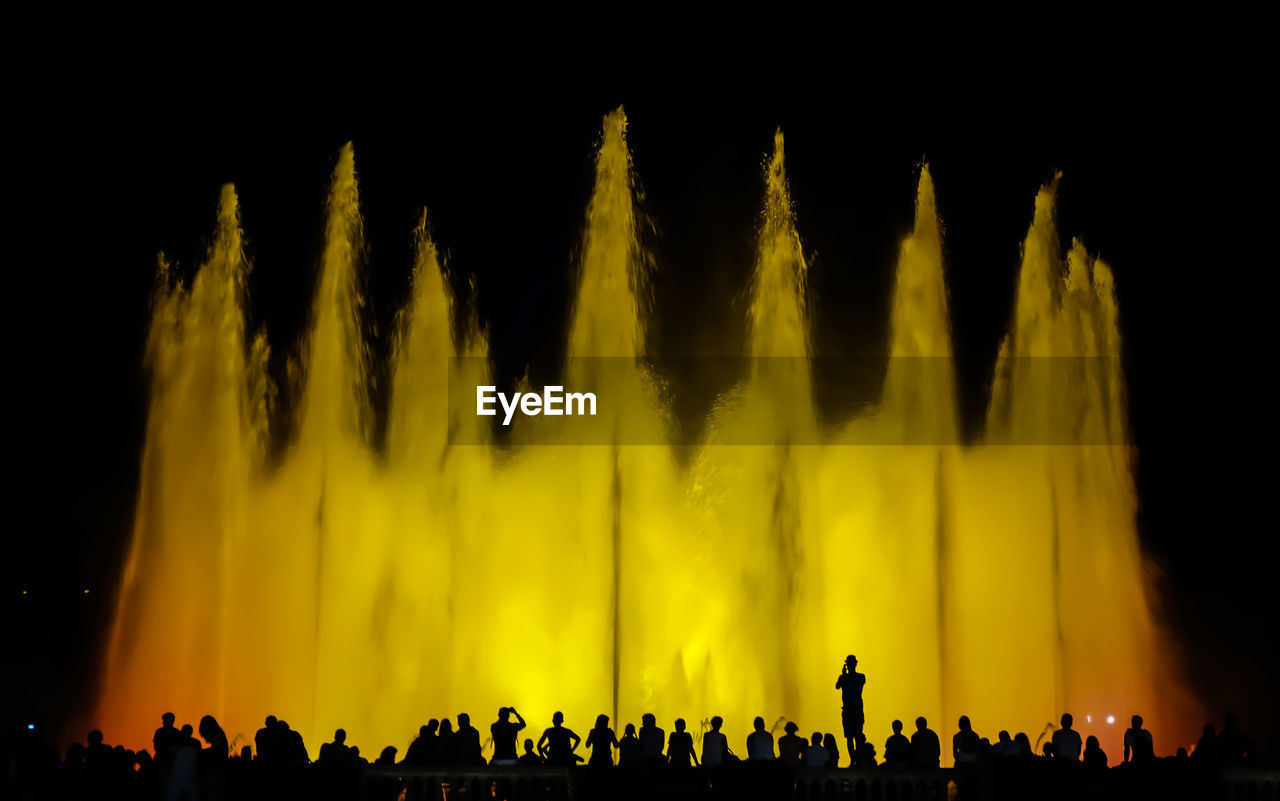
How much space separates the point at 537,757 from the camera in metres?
24.0

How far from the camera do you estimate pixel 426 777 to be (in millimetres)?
21406

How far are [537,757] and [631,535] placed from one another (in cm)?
1560

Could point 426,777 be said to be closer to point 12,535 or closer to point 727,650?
point 727,650

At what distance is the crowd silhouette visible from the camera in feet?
66.1

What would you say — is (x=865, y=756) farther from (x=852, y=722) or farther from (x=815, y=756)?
Result: (x=852, y=722)

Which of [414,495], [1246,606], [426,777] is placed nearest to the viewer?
[426,777]

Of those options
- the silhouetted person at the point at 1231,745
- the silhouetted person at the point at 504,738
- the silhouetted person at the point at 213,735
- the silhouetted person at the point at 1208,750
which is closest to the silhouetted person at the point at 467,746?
the silhouetted person at the point at 504,738

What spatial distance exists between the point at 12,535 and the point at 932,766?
52.3 meters

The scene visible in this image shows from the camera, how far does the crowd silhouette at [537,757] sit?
66.1 feet

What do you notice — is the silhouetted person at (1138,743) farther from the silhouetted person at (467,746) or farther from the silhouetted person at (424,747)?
the silhouetted person at (424,747)

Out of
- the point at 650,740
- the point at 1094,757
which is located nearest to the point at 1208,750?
the point at 1094,757

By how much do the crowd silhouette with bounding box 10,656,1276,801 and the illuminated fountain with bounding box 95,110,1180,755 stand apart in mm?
10520

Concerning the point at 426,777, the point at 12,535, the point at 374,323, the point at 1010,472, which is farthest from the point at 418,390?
the point at 12,535

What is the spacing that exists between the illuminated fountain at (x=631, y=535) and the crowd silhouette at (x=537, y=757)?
10520 mm
